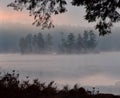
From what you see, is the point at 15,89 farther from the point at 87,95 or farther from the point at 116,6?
the point at 116,6

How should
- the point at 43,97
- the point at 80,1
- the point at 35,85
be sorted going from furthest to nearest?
1. the point at 80,1
2. the point at 35,85
3. the point at 43,97

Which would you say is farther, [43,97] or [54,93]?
[54,93]

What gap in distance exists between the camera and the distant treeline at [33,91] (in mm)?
17069

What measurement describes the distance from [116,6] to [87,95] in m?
4.97

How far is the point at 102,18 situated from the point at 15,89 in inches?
245

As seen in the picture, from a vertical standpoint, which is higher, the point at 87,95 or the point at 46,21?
the point at 46,21

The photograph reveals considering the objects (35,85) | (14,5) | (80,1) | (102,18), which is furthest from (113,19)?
(35,85)

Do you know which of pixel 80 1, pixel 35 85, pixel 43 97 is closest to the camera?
pixel 43 97

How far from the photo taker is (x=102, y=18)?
22.3 m

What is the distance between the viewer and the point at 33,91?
57.9 ft

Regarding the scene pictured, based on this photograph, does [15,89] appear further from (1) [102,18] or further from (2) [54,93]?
(1) [102,18]

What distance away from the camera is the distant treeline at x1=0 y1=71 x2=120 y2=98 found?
17069mm

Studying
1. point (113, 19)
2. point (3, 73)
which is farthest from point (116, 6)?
point (3, 73)

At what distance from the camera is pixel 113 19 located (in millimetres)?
22297
